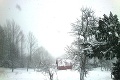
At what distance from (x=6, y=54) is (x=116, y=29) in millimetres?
19617

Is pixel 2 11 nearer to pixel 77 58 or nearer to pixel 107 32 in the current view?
pixel 77 58

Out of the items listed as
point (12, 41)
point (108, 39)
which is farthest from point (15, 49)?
point (108, 39)

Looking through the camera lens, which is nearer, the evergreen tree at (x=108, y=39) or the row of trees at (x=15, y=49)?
the evergreen tree at (x=108, y=39)

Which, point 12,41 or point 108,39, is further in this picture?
point 12,41

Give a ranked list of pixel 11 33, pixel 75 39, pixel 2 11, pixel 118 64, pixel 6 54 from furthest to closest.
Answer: pixel 11 33, pixel 6 54, pixel 2 11, pixel 75 39, pixel 118 64

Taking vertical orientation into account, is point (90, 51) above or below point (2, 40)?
below

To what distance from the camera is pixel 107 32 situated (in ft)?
30.2

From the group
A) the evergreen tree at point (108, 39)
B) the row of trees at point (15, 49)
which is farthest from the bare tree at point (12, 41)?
the evergreen tree at point (108, 39)

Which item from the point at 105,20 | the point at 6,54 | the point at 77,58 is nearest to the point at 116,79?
the point at 105,20

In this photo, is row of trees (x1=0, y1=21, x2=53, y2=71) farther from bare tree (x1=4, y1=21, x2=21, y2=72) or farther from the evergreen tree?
the evergreen tree

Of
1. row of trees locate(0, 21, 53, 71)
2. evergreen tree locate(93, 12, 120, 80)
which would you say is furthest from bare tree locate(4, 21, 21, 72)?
evergreen tree locate(93, 12, 120, 80)

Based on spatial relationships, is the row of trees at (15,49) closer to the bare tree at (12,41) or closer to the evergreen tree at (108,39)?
the bare tree at (12,41)

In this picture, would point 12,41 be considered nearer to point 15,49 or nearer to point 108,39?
point 15,49

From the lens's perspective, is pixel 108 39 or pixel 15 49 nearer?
pixel 108 39
